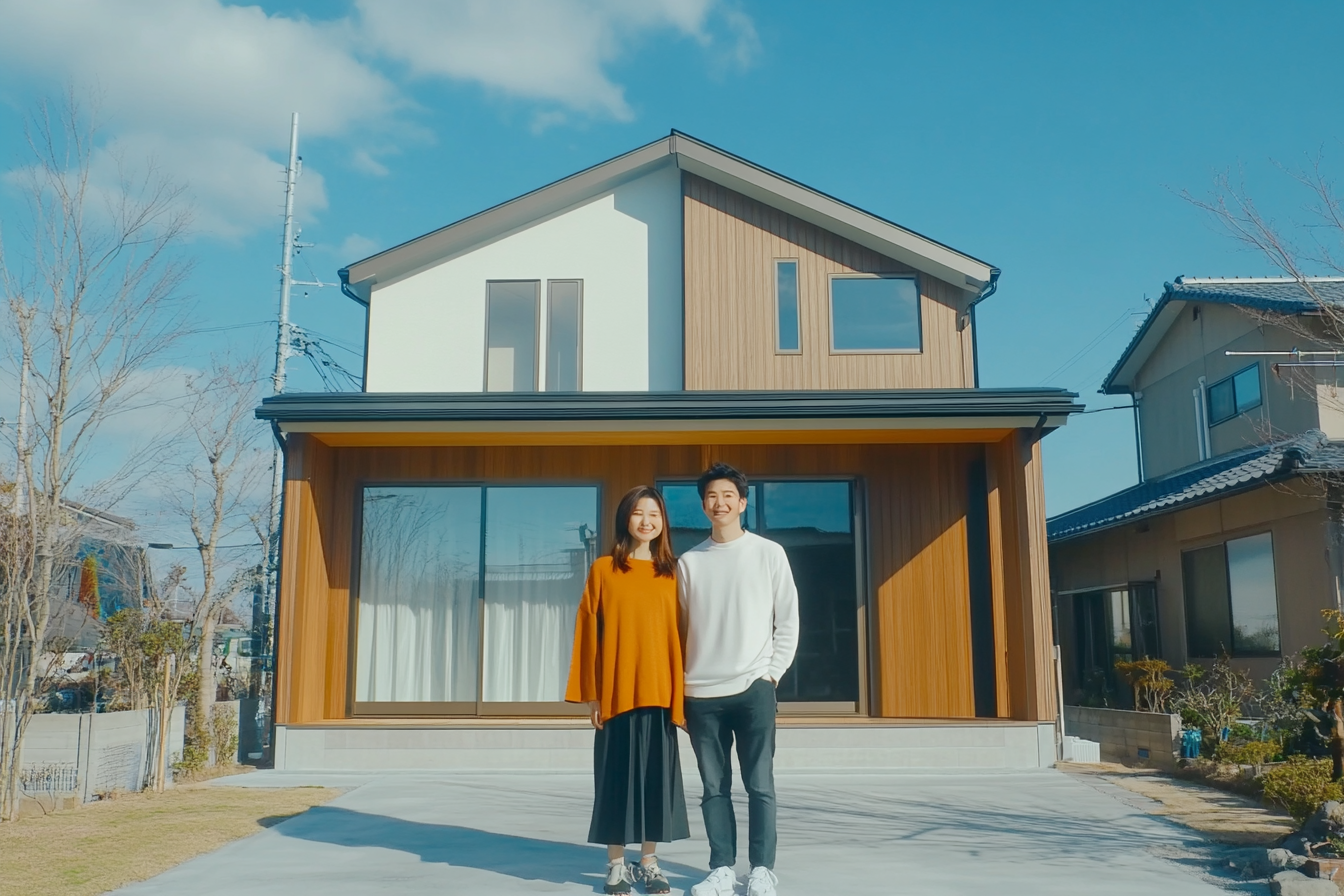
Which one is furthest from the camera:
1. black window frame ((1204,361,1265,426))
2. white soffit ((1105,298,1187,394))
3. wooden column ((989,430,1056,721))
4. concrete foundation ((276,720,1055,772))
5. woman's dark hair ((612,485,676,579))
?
white soffit ((1105,298,1187,394))

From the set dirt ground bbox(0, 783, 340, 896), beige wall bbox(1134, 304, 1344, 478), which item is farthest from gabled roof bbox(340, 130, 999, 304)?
dirt ground bbox(0, 783, 340, 896)

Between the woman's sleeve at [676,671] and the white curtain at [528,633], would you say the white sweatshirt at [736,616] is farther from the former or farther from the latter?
the white curtain at [528,633]

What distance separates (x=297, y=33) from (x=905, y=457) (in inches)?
242

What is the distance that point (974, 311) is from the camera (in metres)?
10.6

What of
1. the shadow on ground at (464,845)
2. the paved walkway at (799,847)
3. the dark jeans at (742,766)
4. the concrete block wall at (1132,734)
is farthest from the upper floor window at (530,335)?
the dark jeans at (742,766)

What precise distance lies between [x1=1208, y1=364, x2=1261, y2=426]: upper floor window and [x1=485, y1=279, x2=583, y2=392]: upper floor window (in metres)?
7.58

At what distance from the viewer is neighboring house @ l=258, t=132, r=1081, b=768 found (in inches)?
323

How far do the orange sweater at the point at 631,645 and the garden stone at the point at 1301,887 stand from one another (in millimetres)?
2165

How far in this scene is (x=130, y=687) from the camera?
8516 mm

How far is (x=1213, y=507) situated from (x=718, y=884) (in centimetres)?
887

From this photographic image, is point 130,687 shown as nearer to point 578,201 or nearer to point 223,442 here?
point 223,442

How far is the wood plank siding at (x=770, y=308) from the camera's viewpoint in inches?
403

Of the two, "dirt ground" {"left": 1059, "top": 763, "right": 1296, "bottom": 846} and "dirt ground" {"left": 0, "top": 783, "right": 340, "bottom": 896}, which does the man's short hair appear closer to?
"dirt ground" {"left": 0, "top": 783, "right": 340, "bottom": 896}

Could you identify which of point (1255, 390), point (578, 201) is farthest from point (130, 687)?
point (1255, 390)
